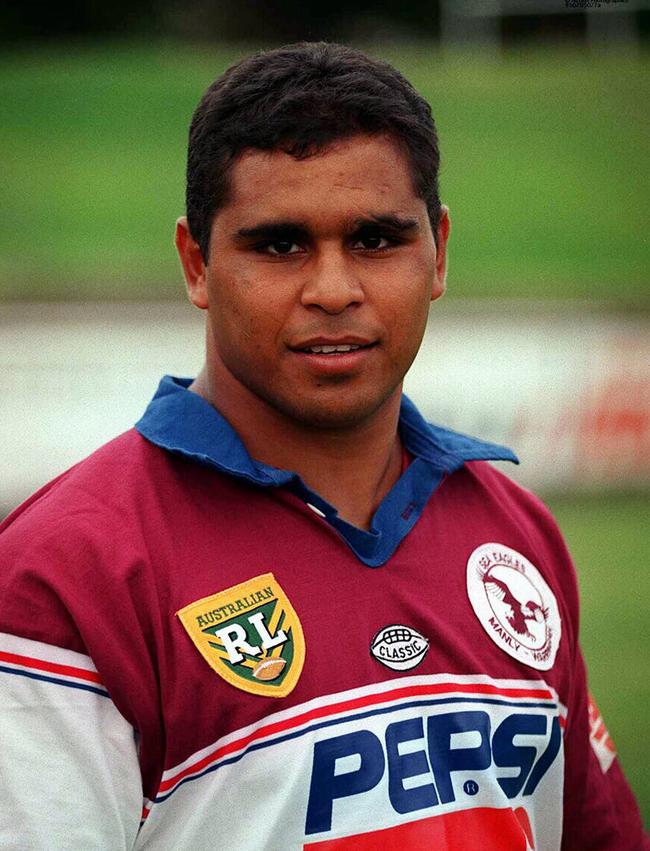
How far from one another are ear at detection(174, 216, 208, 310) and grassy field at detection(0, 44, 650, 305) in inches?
225

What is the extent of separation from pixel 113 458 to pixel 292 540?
22cm

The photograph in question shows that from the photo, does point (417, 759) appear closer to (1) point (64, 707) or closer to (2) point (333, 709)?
(2) point (333, 709)

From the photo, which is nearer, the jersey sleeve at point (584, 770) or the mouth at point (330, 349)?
the mouth at point (330, 349)

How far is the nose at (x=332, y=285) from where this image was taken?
4.84ft

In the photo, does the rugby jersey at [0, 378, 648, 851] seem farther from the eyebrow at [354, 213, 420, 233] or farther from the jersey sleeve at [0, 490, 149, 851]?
the eyebrow at [354, 213, 420, 233]

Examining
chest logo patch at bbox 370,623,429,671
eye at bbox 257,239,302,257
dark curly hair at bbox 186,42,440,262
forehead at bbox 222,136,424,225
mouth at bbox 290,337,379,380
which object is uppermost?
dark curly hair at bbox 186,42,440,262

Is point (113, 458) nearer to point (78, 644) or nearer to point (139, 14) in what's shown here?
point (78, 644)

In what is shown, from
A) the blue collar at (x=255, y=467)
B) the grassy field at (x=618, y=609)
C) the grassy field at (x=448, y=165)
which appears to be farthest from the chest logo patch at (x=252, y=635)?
the grassy field at (x=448, y=165)

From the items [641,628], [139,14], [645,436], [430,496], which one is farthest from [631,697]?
[139,14]

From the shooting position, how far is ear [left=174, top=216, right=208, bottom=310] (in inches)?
64.1

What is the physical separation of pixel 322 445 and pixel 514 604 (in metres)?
0.31

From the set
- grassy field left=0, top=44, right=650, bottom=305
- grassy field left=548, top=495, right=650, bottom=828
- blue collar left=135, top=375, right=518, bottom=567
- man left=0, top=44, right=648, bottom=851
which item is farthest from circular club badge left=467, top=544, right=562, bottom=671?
grassy field left=0, top=44, right=650, bottom=305

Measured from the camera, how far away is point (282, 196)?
1479 mm

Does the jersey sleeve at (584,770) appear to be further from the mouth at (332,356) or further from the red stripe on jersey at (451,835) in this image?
the mouth at (332,356)
